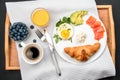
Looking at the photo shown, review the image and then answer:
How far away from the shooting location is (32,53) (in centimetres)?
100

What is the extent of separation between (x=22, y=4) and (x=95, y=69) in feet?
1.07

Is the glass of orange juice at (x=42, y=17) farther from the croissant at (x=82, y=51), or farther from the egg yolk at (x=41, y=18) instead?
the croissant at (x=82, y=51)

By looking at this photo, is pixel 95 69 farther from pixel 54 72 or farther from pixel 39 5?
pixel 39 5

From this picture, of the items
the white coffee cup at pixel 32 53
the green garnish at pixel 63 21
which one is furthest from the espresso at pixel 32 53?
the green garnish at pixel 63 21

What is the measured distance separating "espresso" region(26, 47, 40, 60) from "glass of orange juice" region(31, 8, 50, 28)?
3.2 inches


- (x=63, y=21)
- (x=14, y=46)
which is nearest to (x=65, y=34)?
(x=63, y=21)

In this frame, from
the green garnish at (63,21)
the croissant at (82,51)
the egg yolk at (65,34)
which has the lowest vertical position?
the croissant at (82,51)

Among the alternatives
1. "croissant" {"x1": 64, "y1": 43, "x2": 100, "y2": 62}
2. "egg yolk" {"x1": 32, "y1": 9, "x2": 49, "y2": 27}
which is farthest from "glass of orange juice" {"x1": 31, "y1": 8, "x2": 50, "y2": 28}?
"croissant" {"x1": 64, "y1": 43, "x2": 100, "y2": 62}

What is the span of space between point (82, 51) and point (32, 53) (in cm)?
16

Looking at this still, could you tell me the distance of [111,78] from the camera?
103 centimetres

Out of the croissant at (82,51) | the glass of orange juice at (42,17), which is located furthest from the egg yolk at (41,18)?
the croissant at (82,51)

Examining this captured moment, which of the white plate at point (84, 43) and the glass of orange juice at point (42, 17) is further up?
the glass of orange juice at point (42, 17)

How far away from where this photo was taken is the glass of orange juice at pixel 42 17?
1.01m

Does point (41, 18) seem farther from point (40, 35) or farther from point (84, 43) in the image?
point (84, 43)
